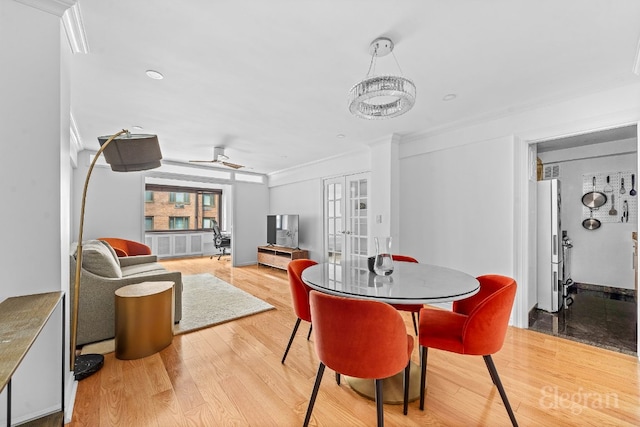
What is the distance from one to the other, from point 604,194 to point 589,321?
2.31 m

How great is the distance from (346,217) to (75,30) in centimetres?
432

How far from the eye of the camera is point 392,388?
1.92m

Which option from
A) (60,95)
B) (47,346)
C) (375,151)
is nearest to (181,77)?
(60,95)

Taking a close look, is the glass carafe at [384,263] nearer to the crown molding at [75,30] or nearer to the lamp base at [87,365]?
the lamp base at [87,365]

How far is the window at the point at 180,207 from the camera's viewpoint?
8008mm

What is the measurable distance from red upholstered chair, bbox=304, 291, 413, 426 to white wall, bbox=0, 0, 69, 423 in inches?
60.3

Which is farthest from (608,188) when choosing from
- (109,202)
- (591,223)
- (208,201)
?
(208,201)

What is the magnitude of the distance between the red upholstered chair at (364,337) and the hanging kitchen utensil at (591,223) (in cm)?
481

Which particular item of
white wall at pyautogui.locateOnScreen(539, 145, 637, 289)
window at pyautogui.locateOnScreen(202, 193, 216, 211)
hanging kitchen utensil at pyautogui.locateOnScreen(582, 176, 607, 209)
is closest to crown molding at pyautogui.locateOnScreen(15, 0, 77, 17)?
white wall at pyautogui.locateOnScreen(539, 145, 637, 289)

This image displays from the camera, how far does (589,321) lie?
312cm

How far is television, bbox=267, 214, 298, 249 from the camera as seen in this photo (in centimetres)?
631

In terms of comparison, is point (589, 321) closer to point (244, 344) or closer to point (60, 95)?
point (244, 344)

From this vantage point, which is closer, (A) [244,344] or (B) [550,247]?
(A) [244,344]

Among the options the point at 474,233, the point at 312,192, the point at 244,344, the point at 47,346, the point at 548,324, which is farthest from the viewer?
the point at 312,192
